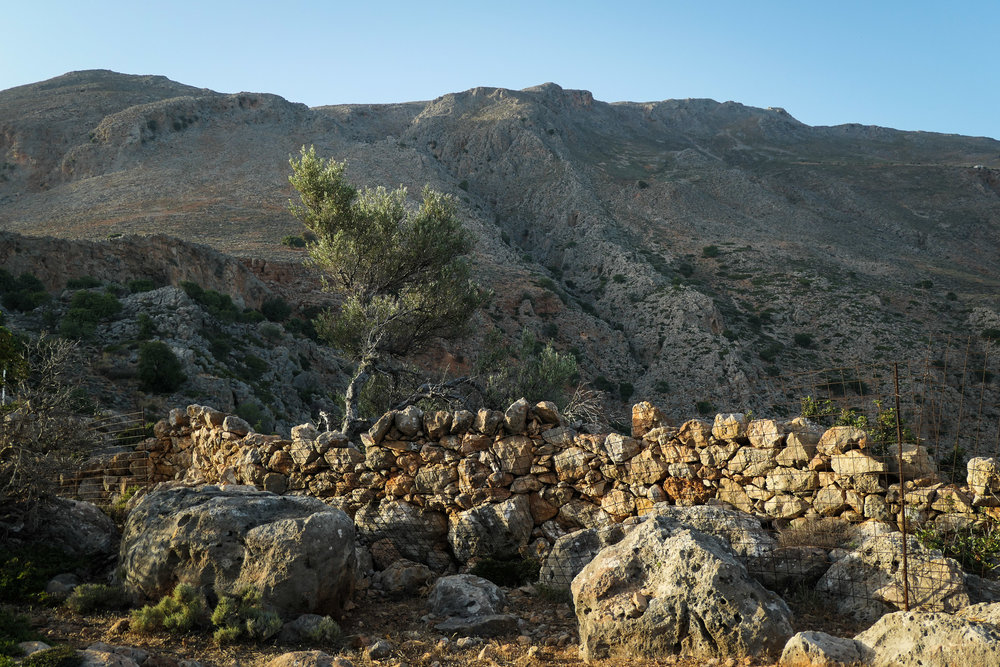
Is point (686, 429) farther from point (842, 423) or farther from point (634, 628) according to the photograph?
point (634, 628)

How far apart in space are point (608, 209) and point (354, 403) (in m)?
51.0

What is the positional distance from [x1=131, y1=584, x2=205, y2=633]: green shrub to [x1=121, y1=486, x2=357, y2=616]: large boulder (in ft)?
0.81

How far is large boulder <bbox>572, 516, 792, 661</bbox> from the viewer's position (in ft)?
16.2

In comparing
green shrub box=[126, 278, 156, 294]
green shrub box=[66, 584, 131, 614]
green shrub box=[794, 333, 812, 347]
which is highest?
green shrub box=[126, 278, 156, 294]

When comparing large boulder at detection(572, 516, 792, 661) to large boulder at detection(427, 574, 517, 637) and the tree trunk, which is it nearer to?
large boulder at detection(427, 574, 517, 637)

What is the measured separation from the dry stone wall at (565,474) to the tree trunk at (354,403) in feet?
3.68

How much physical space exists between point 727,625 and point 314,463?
6.27 meters

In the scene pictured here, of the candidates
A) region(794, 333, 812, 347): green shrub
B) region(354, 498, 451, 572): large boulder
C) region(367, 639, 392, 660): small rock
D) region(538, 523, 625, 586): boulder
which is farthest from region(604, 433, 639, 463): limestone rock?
region(794, 333, 812, 347): green shrub

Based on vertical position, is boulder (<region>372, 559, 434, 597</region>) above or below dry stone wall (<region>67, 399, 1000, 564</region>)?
below

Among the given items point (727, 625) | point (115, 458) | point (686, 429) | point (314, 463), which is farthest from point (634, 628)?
point (115, 458)

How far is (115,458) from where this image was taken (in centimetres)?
1122

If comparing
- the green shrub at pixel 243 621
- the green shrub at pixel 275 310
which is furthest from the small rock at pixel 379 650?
the green shrub at pixel 275 310

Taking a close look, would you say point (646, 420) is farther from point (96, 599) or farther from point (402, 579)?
point (96, 599)

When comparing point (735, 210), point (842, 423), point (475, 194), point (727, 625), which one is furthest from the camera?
point (475, 194)
